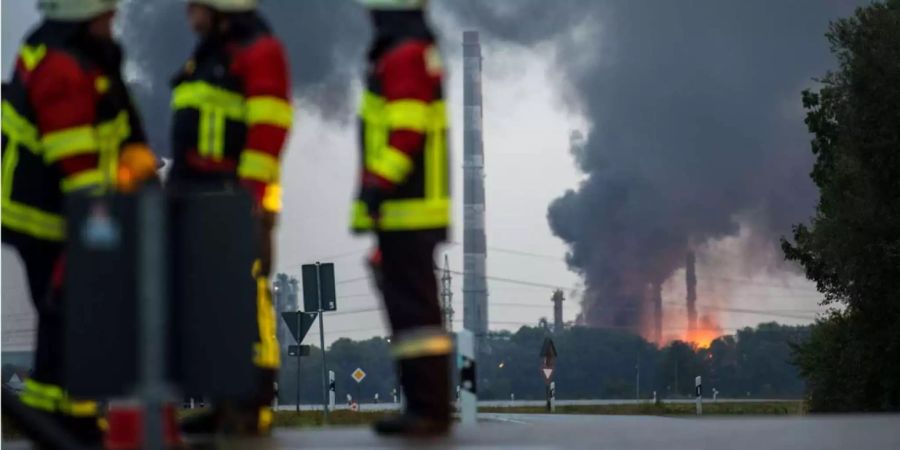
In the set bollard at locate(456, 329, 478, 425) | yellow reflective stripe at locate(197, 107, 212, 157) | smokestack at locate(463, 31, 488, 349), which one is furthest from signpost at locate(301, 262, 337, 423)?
smokestack at locate(463, 31, 488, 349)

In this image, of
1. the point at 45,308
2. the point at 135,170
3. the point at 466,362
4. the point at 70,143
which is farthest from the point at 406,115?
the point at 466,362

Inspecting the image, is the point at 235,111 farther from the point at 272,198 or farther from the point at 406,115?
the point at 406,115

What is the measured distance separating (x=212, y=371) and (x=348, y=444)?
2.10 meters

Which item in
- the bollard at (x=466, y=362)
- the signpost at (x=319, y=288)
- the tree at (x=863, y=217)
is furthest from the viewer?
the tree at (x=863, y=217)

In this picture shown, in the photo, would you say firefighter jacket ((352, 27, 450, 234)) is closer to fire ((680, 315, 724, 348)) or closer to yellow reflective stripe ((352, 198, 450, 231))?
yellow reflective stripe ((352, 198, 450, 231))

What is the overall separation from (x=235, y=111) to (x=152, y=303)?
8.90ft

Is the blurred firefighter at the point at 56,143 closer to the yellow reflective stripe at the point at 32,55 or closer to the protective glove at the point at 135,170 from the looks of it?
the yellow reflective stripe at the point at 32,55

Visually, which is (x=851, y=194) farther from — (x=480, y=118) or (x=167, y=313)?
(x=480, y=118)

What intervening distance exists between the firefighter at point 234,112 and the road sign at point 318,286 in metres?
16.2

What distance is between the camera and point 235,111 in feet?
25.7

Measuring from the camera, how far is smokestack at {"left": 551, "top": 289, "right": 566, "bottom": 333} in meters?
108

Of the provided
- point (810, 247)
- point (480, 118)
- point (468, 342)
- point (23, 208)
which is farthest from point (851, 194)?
point (480, 118)

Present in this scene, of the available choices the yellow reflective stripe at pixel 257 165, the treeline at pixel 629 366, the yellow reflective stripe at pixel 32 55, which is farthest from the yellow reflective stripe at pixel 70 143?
the treeline at pixel 629 366

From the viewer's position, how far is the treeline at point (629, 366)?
106938 millimetres
